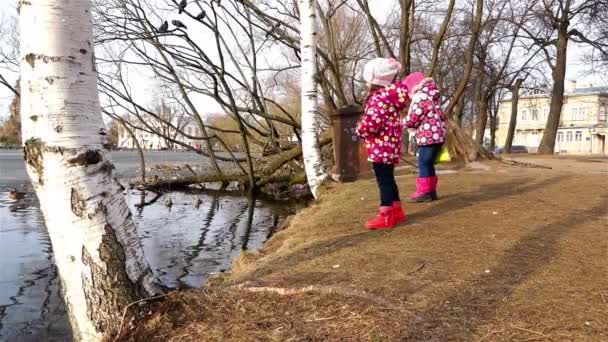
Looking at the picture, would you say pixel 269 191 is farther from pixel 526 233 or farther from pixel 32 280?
pixel 526 233

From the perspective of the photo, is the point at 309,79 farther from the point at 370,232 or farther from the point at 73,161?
the point at 73,161

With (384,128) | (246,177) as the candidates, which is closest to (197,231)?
(384,128)

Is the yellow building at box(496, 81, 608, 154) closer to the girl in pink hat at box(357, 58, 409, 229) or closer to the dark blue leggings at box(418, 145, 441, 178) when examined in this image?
the dark blue leggings at box(418, 145, 441, 178)

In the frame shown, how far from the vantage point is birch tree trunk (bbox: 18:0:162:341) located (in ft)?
8.97

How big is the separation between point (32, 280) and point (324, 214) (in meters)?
3.48

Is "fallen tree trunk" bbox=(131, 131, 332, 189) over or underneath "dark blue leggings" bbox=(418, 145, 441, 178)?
underneath

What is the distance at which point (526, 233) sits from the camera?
4770 millimetres

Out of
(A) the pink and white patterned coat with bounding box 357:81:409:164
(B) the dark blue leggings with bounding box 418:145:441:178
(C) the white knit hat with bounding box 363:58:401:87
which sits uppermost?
(C) the white knit hat with bounding box 363:58:401:87

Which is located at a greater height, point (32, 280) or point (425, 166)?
point (425, 166)

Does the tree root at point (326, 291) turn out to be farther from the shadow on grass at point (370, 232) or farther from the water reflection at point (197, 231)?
the water reflection at point (197, 231)

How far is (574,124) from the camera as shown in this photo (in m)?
75.7

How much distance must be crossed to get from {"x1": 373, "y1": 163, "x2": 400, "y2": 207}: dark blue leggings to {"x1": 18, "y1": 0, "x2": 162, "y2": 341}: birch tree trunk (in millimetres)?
2906

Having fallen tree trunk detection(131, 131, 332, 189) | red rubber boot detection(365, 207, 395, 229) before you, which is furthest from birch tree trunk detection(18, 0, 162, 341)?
fallen tree trunk detection(131, 131, 332, 189)

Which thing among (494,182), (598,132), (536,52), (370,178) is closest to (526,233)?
(494,182)
